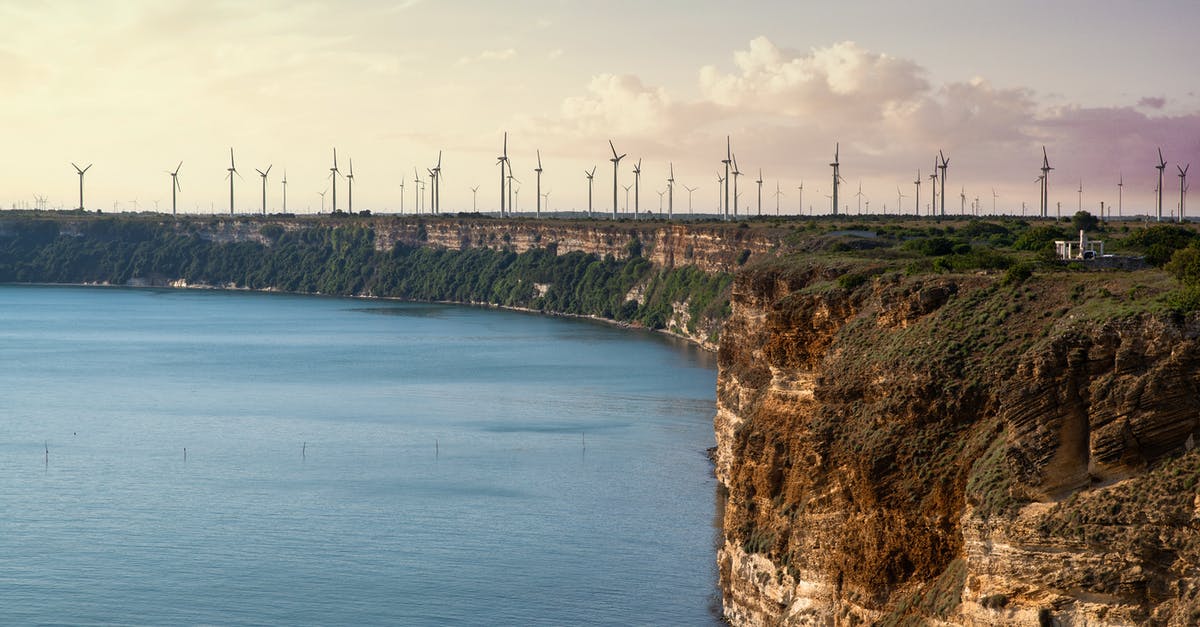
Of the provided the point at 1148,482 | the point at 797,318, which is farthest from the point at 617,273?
the point at 1148,482

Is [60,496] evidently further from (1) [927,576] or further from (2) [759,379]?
(1) [927,576]

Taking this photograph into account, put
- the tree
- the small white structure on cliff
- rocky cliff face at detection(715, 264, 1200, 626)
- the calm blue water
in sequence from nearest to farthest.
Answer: rocky cliff face at detection(715, 264, 1200, 626) → the small white structure on cliff → the calm blue water → the tree

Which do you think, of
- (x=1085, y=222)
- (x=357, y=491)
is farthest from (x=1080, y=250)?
(x=1085, y=222)

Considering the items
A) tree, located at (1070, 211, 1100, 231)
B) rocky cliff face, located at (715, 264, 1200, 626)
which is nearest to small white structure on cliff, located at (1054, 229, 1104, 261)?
rocky cliff face, located at (715, 264, 1200, 626)

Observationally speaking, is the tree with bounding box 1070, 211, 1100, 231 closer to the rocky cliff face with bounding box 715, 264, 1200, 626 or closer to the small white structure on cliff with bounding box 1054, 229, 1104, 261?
the small white structure on cliff with bounding box 1054, 229, 1104, 261

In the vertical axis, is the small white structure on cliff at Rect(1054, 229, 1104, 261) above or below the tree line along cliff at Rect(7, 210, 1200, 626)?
above

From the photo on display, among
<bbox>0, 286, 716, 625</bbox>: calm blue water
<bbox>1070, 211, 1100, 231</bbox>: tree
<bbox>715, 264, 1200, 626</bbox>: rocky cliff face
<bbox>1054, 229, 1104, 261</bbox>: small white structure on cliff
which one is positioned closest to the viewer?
<bbox>715, 264, 1200, 626</bbox>: rocky cliff face

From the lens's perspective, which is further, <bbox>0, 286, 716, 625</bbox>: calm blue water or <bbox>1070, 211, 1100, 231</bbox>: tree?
<bbox>1070, 211, 1100, 231</bbox>: tree
